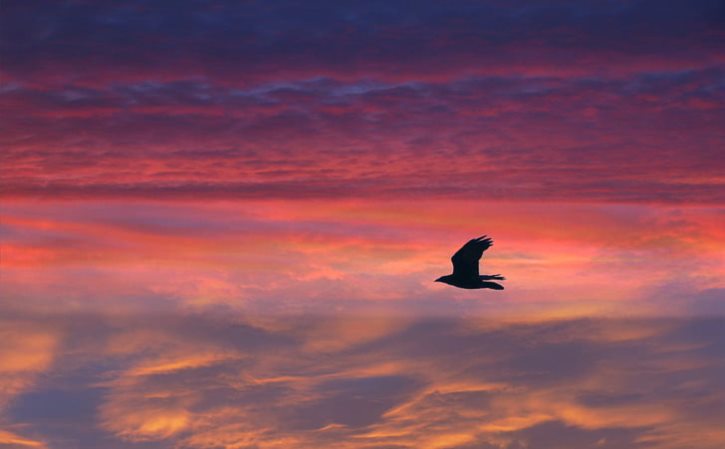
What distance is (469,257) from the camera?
2509 inches

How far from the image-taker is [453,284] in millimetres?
64625

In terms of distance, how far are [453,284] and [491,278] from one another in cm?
567

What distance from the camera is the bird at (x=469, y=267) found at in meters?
63.1

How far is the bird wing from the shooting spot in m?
62.9

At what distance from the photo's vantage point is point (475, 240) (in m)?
62.9

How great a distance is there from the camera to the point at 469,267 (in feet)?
210

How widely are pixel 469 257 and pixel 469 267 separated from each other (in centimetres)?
62

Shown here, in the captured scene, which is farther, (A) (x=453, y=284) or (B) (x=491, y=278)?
(A) (x=453, y=284)

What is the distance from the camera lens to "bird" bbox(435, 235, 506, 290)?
63.1m

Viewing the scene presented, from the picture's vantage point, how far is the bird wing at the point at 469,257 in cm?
6291

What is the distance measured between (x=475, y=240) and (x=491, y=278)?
4.16m

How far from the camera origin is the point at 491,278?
5916 centimetres

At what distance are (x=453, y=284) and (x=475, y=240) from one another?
3.03 metres
